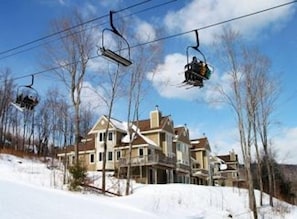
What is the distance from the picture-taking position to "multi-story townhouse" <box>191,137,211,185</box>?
5319 cm

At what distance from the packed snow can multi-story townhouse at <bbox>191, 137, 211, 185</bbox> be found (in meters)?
21.5

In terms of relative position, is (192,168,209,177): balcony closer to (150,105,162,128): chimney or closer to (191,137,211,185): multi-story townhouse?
(191,137,211,185): multi-story townhouse

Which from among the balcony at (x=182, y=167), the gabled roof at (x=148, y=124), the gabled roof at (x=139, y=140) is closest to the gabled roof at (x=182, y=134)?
the balcony at (x=182, y=167)

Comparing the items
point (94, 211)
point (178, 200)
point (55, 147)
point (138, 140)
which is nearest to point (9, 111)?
point (55, 147)

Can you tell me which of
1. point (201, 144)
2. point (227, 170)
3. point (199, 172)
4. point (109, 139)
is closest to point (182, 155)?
point (199, 172)

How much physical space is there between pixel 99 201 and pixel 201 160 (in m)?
40.2

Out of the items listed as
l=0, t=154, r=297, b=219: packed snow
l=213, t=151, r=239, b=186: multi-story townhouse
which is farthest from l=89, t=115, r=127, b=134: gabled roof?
l=213, t=151, r=239, b=186: multi-story townhouse

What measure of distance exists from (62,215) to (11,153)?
23407 millimetres

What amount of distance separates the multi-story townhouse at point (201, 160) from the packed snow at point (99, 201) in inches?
848

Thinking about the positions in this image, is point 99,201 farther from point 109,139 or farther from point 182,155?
point 182,155

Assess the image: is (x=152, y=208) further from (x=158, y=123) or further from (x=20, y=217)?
(x=158, y=123)

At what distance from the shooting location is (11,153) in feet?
110

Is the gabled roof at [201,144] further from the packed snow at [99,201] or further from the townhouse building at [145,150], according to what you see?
the packed snow at [99,201]

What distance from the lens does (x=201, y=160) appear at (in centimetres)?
5594
